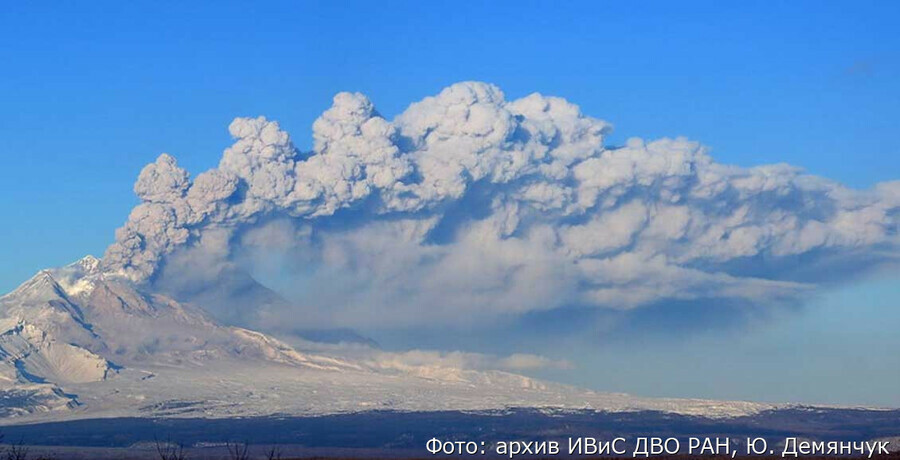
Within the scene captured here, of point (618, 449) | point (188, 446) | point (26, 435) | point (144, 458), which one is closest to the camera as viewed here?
point (144, 458)

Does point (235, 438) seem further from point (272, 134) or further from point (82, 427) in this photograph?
point (272, 134)

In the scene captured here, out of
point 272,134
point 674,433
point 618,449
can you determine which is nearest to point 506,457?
point 618,449

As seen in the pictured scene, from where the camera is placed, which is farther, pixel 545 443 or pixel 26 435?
pixel 26 435

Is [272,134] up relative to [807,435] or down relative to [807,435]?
up

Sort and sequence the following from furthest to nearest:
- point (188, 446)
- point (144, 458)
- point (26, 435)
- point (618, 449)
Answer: point (26, 435) < point (188, 446) < point (618, 449) < point (144, 458)

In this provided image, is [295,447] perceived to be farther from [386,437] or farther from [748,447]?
[748,447]

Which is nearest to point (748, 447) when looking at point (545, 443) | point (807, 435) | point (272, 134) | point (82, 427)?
point (545, 443)

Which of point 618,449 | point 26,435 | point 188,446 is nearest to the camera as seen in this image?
point 618,449

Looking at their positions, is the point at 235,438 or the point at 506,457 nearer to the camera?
the point at 506,457

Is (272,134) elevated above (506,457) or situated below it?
above
